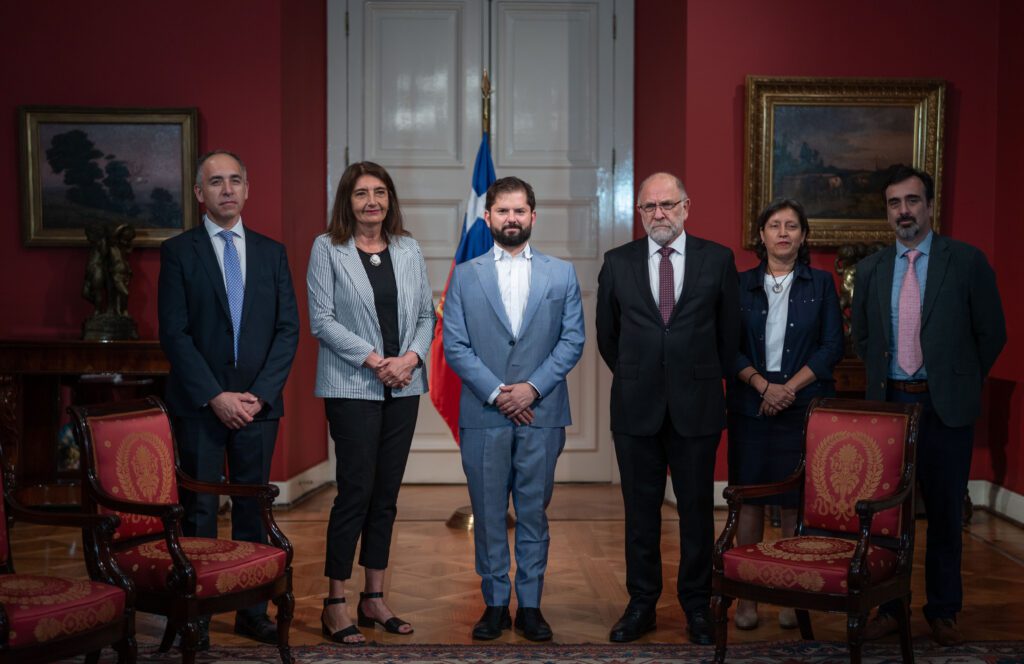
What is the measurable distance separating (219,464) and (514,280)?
3.82ft

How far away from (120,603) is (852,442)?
2.20m

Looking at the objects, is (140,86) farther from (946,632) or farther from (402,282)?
(946,632)

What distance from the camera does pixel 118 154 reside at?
6.24 m

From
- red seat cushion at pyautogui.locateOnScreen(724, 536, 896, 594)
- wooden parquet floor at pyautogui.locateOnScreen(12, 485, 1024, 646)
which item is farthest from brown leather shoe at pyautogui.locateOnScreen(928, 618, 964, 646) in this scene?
red seat cushion at pyautogui.locateOnScreen(724, 536, 896, 594)

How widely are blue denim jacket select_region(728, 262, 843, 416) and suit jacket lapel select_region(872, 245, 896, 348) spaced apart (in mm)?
148

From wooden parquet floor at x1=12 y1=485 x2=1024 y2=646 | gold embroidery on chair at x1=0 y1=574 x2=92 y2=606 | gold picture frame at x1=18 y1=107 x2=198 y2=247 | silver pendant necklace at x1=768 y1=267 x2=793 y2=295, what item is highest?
gold picture frame at x1=18 y1=107 x2=198 y2=247

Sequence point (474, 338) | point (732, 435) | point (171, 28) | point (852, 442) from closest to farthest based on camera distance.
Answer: point (852, 442) → point (474, 338) → point (732, 435) → point (171, 28)

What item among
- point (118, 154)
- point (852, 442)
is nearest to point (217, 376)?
point (852, 442)

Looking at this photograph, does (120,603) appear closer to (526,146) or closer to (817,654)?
(817,654)

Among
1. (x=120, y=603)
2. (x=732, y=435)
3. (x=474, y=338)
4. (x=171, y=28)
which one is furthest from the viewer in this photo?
(x=171, y=28)

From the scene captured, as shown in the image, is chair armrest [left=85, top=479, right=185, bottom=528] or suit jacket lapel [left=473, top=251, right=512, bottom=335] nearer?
→ chair armrest [left=85, top=479, right=185, bottom=528]

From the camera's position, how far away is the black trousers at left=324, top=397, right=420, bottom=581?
3734mm

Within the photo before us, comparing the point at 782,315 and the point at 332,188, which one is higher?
the point at 332,188

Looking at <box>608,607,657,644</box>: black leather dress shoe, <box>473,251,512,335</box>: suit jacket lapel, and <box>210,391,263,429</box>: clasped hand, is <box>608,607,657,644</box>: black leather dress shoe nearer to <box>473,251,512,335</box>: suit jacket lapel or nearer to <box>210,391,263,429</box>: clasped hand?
<box>473,251,512,335</box>: suit jacket lapel
